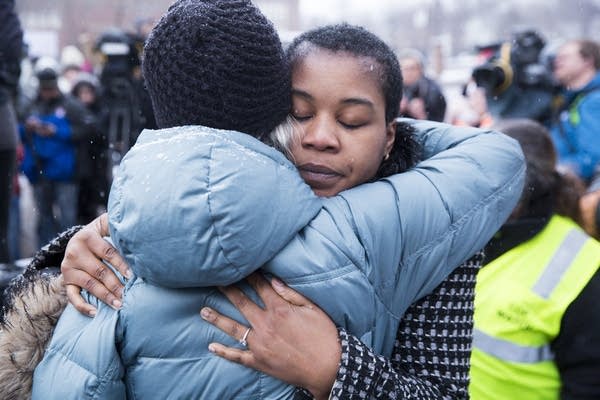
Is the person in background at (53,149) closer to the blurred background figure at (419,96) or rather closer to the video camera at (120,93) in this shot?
the video camera at (120,93)

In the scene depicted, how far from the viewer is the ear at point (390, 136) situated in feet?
5.59

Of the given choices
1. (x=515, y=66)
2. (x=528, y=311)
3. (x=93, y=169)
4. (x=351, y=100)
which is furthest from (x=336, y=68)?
(x=93, y=169)

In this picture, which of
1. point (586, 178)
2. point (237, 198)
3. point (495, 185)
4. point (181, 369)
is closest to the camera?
point (237, 198)

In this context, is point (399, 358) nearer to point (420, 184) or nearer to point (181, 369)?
point (420, 184)

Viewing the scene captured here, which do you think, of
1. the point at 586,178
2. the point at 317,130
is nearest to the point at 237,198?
the point at 317,130

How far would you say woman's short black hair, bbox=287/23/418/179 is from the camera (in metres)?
1.60

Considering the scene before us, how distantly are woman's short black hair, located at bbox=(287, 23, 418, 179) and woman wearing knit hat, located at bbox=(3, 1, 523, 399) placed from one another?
189 mm

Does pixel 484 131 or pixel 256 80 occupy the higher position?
pixel 256 80

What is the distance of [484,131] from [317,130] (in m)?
0.52

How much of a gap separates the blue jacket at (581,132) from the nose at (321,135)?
3.01 m

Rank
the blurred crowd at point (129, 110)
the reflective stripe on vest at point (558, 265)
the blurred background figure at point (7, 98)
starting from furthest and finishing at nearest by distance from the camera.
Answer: the blurred crowd at point (129, 110)
the blurred background figure at point (7, 98)
the reflective stripe on vest at point (558, 265)

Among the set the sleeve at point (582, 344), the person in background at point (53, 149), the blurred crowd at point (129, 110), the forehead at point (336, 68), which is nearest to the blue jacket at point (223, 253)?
the forehead at point (336, 68)

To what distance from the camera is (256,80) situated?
53.5 inches

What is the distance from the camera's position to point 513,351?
2.26m
